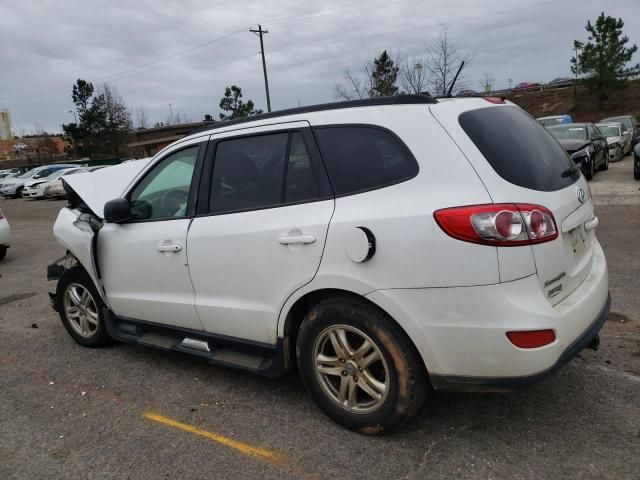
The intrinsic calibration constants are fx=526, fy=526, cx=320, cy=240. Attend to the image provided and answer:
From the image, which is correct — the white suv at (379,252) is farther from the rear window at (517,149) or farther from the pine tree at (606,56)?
the pine tree at (606,56)

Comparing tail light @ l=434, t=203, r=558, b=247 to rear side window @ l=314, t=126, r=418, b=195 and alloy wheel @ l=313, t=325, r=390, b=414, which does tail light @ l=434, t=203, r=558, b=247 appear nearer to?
rear side window @ l=314, t=126, r=418, b=195

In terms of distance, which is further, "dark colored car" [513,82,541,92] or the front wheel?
"dark colored car" [513,82,541,92]

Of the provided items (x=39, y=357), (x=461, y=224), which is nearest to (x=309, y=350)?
(x=461, y=224)

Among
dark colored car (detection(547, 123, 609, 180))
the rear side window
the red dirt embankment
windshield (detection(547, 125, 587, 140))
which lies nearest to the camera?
the rear side window

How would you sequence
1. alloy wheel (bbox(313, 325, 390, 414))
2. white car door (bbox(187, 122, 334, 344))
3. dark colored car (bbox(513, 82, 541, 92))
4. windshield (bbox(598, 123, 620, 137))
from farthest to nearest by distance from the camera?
dark colored car (bbox(513, 82, 541, 92)) < windshield (bbox(598, 123, 620, 137)) < white car door (bbox(187, 122, 334, 344)) < alloy wheel (bbox(313, 325, 390, 414))

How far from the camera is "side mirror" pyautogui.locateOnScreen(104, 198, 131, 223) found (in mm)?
3826

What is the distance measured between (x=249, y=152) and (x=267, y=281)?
0.88m

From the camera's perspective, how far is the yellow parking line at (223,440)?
9.61ft

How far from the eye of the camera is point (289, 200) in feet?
10.2

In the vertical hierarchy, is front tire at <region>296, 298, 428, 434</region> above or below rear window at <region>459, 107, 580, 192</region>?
below

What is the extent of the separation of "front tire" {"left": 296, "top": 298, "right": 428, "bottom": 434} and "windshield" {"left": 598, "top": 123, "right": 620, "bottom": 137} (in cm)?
2030

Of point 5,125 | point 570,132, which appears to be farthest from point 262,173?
point 5,125

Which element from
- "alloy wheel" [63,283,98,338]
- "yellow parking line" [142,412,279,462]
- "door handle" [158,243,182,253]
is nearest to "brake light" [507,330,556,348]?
"yellow parking line" [142,412,279,462]

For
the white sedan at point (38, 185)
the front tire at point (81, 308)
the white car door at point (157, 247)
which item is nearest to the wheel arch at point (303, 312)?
the white car door at point (157, 247)
